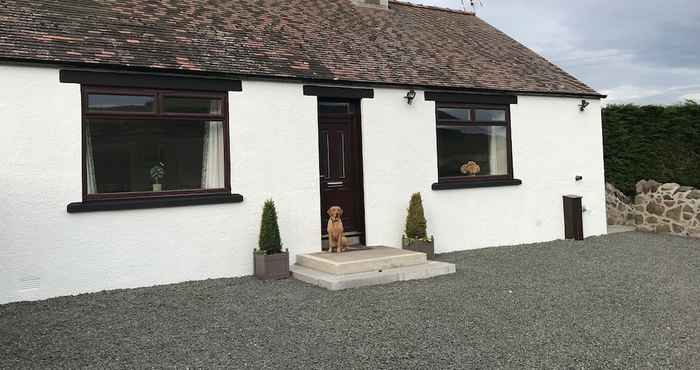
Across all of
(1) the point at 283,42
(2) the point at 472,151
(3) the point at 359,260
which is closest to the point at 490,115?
(2) the point at 472,151

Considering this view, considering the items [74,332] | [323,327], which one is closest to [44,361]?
[74,332]

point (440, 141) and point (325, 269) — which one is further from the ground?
point (440, 141)

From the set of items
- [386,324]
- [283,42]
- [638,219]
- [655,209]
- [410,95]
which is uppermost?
[283,42]

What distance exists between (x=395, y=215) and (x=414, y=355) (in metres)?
5.19

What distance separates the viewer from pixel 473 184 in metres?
10.5

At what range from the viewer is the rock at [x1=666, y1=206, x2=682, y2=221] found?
12.0 m

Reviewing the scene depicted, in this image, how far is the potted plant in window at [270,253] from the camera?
26.0 ft

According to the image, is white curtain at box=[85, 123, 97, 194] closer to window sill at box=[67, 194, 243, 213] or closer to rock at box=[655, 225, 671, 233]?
window sill at box=[67, 194, 243, 213]

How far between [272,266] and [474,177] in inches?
185

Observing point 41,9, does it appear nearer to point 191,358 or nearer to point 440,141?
point 191,358

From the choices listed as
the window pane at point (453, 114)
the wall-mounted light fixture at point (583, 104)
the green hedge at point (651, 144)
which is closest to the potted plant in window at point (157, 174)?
the window pane at point (453, 114)

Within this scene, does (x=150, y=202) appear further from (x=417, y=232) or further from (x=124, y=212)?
(x=417, y=232)

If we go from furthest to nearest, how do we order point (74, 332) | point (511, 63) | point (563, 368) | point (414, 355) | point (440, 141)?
point (511, 63)
point (440, 141)
point (74, 332)
point (414, 355)
point (563, 368)

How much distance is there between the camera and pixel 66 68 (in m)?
7.17
